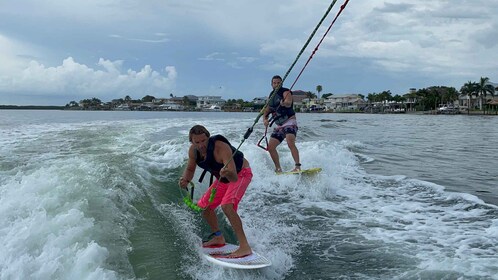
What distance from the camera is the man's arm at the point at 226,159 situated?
536cm

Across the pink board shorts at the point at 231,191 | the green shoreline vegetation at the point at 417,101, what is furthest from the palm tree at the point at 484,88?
the pink board shorts at the point at 231,191

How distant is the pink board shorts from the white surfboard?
0.59 m

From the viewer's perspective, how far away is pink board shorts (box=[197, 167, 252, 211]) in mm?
5496

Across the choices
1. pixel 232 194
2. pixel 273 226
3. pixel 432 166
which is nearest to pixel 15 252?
pixel 232 194

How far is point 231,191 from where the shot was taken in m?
5.53

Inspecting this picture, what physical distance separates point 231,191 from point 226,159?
42cm

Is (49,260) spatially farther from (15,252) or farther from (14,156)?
(14,156)

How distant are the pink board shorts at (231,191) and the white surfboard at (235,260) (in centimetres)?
59

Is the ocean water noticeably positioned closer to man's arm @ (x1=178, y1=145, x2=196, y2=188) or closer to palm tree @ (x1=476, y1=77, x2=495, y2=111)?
man's arm @ (x1=178, y1=145, x2=196, y2=188)

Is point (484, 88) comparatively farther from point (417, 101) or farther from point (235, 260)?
point (235, 260)

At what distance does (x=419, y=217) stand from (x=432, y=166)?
6618 millimetres

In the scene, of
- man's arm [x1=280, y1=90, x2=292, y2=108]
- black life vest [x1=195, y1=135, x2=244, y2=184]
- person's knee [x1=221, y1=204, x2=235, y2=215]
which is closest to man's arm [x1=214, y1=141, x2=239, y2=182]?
black life vest [x1=195, y1=135, x2=244, y2=184]

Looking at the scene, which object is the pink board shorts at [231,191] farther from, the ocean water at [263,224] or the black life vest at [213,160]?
the ocean water at [263,224]

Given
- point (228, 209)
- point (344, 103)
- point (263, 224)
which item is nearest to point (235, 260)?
point (228, 209)
